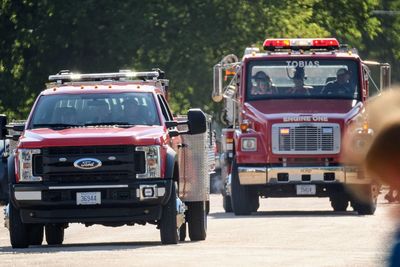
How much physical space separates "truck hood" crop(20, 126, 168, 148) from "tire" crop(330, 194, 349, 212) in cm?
1098

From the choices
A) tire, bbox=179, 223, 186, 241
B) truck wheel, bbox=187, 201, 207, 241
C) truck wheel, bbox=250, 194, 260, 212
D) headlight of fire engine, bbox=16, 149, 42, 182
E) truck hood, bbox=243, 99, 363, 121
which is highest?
headlight of fire engine, bbox=16, 149, 42, 182

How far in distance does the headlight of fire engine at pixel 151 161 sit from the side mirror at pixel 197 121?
92cm

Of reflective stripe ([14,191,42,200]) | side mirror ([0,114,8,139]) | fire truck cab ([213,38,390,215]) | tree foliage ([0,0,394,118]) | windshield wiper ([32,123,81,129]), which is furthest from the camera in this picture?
tree foliage ([0,0,394,118])

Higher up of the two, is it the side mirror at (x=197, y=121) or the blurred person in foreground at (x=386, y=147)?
the blurred person in foreground at (x=386, y=147)

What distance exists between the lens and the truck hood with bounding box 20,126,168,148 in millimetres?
16391

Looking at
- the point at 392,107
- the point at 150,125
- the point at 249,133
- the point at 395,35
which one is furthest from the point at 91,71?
the point at 392,107

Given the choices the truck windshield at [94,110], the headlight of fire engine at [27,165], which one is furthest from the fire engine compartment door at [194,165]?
the headlight of fire engine at [27,165]

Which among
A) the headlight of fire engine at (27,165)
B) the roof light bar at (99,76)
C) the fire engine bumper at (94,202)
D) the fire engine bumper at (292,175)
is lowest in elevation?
the fire engine bumper at (292,175)

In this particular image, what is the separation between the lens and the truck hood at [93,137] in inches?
645

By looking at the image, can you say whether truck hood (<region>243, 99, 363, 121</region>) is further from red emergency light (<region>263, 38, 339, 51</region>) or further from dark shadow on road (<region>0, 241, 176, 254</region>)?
dark shadow on road (<region>0, 241, 176, 254</region>)

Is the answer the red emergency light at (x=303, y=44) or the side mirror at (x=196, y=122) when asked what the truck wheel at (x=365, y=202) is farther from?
the side mirror at (x=196, y=122)

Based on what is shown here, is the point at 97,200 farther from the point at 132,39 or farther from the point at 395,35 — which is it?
the point at 395,35

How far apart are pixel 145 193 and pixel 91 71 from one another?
3695 centimetres

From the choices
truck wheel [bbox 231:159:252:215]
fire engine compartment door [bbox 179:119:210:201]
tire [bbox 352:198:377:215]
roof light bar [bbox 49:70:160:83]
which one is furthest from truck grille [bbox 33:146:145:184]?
truck wheel [bbox 231:159:252:215]
